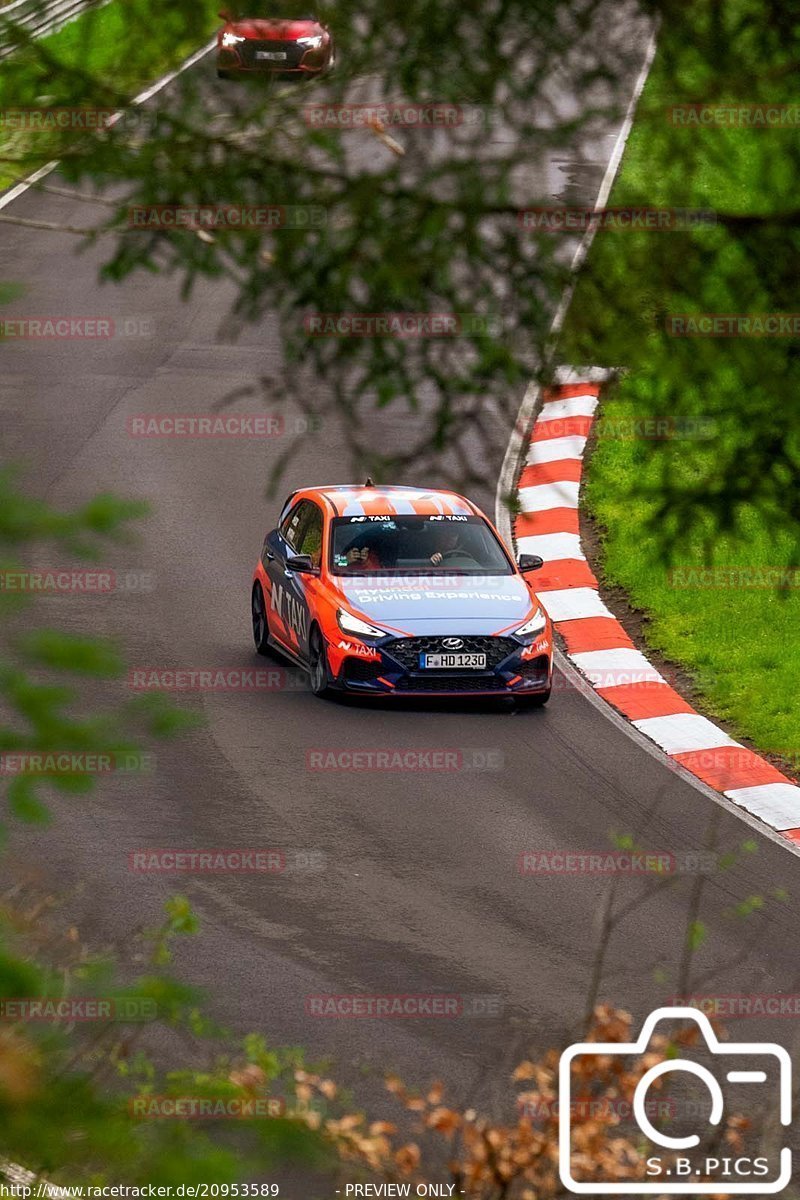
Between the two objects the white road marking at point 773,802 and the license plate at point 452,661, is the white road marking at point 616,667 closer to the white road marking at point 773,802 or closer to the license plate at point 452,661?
the license plate at point 452,661

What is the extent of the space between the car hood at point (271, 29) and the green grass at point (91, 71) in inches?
4.7

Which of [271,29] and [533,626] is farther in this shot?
[533,626]

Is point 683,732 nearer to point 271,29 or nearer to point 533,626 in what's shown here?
point 533,626

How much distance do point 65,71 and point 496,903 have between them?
6168 mm

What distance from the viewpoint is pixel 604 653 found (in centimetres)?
1603

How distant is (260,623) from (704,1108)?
8.81 metres

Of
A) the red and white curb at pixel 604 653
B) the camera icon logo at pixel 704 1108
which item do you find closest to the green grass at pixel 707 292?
the red and white curb at pixel 604 653

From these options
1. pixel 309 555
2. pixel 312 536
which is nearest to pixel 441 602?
pixel 309 555

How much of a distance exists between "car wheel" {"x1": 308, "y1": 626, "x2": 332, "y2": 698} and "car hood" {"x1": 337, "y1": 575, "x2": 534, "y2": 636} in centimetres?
45

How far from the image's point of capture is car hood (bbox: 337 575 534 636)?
14133mm

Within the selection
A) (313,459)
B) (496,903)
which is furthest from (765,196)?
(313,459)

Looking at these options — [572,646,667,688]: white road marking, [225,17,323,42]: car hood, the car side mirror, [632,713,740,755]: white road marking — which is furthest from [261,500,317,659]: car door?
[225,17,323,42]: car hood

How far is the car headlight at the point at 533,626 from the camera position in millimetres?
14195

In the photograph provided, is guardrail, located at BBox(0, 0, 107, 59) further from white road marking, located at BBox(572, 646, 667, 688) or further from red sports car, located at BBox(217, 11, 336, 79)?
white road marking, located at BBox(572, 646, 667, 688)
